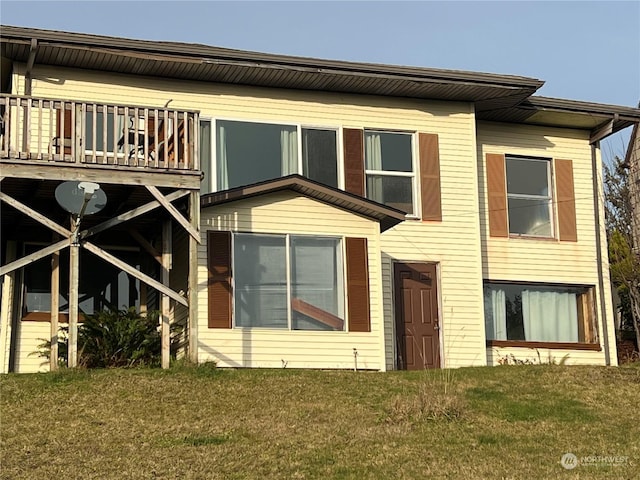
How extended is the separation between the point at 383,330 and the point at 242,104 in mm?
4688

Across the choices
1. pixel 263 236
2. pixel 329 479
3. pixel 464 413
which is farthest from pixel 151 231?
pixel 329 479

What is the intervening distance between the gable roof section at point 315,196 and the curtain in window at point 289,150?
4.96ft

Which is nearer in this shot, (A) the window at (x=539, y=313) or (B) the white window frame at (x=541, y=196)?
(A) the window at (x=539, y=313)

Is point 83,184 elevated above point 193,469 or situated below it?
above

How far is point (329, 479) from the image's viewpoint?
1033cm

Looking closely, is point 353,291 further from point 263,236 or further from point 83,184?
point 83,184

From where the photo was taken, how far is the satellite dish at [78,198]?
1462cm

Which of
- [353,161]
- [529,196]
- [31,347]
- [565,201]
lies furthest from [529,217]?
[31,347]

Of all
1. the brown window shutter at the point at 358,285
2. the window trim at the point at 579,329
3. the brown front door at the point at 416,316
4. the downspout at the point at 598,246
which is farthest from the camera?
the downspout at the point at 598,246

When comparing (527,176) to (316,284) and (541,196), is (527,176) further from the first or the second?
(316,284)

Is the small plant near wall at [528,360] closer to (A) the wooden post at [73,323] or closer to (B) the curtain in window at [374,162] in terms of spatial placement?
(B) the curtain in window at [374,162]

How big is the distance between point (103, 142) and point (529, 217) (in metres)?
8.94

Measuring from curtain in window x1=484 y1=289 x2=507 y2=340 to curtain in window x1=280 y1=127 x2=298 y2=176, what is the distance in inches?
176

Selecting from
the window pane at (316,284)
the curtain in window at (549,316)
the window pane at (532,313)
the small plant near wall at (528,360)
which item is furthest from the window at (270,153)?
the curtain in window at (549,316)
